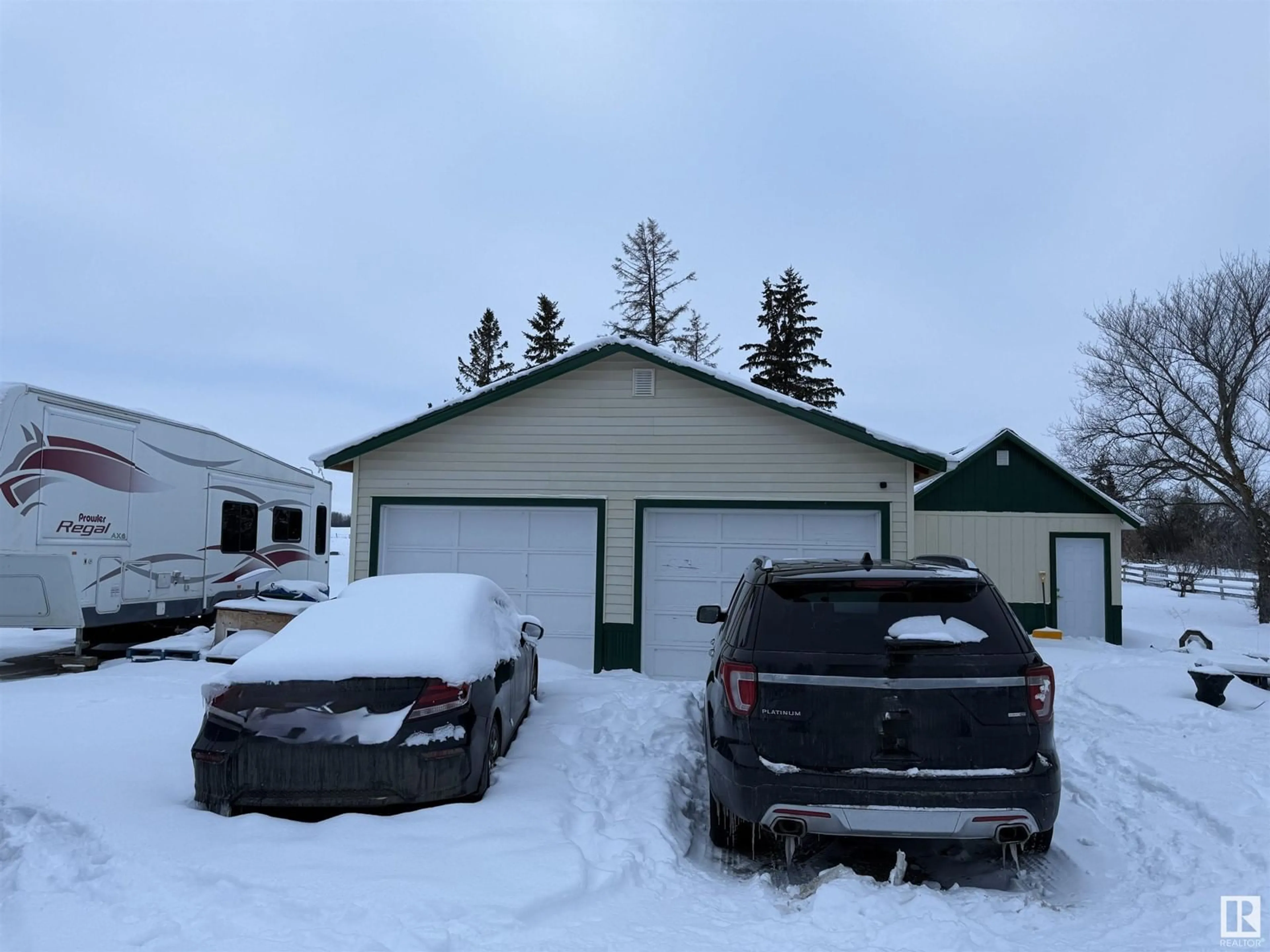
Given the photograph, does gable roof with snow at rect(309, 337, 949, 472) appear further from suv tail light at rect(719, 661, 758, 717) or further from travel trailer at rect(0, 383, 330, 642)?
suv tail light at rect(719, 661, 758, 717)

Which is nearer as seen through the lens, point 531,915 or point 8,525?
point 531,915

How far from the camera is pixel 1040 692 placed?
402 centimetres

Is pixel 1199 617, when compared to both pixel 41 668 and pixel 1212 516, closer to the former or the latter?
pixel 1212 516

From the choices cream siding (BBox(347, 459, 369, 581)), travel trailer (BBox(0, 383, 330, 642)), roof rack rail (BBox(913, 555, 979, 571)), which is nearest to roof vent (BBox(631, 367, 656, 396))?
cream siding (BBox(347, 459, 369, 581))

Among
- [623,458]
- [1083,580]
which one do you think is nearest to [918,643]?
[623,458]

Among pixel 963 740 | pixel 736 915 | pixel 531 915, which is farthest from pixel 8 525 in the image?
pixel 963 740

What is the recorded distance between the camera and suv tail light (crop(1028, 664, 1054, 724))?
4008 mm

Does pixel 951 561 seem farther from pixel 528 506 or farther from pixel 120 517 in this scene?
pixel 120 517

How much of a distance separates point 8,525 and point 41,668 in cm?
247

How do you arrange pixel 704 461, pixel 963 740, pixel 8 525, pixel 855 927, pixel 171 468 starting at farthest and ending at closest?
pixel 171 468 → pixel 704 461 → pixel 8 525 → pixel 963 740 → pixel 855 927

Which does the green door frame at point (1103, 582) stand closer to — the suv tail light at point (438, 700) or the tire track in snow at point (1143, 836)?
the tire track in snow at point (1143, 836)

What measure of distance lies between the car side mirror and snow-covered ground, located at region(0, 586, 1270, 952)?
99cm

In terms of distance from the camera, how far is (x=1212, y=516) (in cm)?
2586

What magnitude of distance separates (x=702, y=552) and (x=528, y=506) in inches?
93.5
